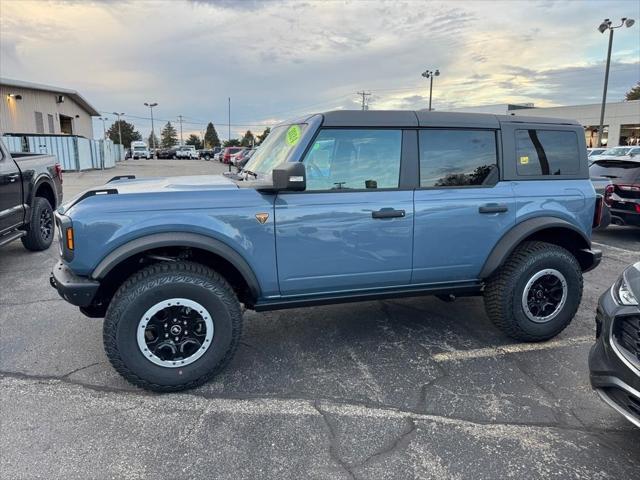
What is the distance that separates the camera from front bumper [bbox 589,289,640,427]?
232 cm

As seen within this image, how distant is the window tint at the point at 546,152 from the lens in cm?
391

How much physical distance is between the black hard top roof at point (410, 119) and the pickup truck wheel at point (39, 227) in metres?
5.51

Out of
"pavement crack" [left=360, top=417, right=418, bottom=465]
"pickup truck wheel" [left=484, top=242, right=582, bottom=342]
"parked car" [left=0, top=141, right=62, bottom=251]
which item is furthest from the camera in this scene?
"parked car" [left=0, top=141, right=62, bottom=251]

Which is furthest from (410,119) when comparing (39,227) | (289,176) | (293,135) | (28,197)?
(39,227)

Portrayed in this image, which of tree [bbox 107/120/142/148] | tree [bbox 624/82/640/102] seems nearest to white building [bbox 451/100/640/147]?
tree [bbox 624/82/640/102]

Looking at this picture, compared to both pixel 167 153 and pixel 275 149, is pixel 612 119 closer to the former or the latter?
pixel 167 153

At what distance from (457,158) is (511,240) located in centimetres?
80

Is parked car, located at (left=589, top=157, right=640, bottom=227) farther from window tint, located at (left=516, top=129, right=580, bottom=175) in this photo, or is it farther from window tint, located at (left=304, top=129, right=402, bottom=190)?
window tint, located at (left=304, top=129, right=402, bottom=190)

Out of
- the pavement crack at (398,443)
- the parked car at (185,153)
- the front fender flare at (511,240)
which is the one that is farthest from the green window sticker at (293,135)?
the parked car at (185,153)

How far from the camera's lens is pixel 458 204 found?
3637mm

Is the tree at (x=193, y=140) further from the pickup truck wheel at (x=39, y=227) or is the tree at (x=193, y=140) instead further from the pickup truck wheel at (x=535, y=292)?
the pickup truck wheel at (x=535, y=292)

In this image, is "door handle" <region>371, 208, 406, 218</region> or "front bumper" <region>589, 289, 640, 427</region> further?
"door handle" <region>371, 208, 406, 218</region>

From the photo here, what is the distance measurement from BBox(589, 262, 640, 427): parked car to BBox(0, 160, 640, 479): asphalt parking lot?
15.8 inches

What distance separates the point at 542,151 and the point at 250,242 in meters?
2.62
